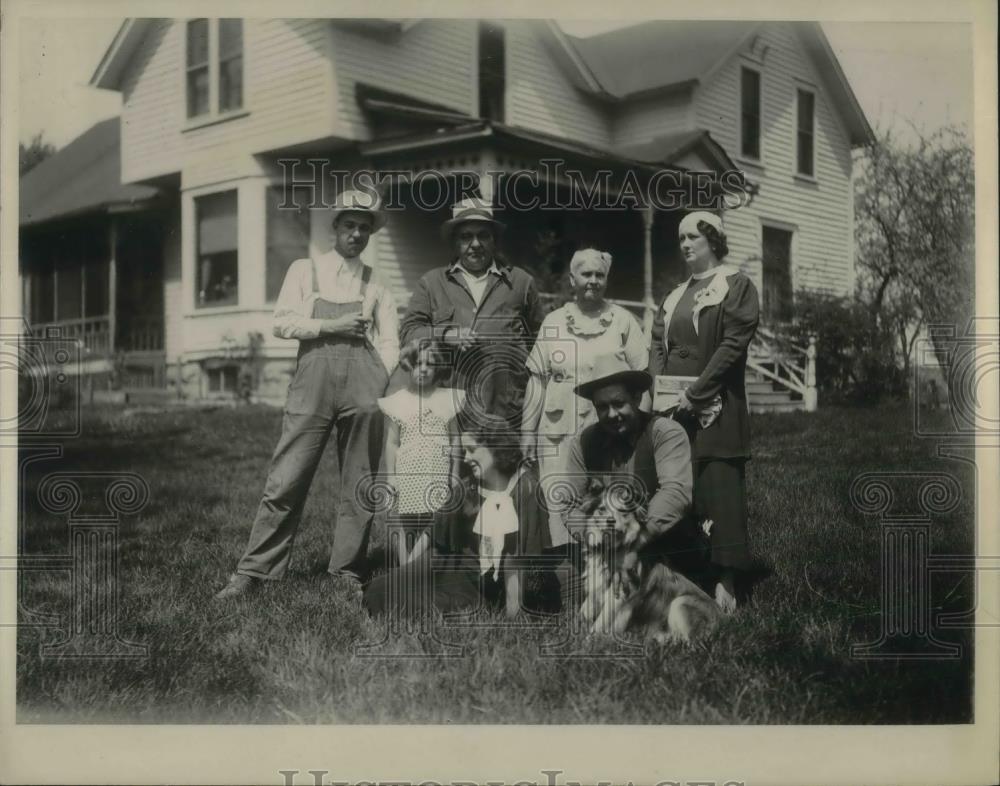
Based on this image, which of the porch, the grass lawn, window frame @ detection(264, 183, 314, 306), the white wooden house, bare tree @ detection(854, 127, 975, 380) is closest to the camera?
the grass lawn

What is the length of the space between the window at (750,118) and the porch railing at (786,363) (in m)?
3.27

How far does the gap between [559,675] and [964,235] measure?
2963mm

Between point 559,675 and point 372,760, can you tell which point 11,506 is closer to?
point 372,760

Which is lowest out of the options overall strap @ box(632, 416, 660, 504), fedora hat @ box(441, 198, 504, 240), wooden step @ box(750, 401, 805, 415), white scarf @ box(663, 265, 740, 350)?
overall strap @ box(632, 416, 660, 504)

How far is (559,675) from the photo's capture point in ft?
11.2

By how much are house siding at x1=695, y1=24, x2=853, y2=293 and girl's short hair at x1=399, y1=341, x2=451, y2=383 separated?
239 centimetres

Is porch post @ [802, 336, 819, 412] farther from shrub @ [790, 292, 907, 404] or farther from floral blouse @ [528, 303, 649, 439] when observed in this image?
floral blouse @ [528, 303, 649, 439]

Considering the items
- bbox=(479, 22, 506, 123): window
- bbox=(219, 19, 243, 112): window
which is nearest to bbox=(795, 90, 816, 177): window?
bbox=(479, 22, 506, 123): window

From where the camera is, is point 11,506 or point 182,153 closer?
point 11,506

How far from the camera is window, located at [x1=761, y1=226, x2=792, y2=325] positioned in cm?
616

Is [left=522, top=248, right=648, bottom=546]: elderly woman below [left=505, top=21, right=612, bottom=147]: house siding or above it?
below

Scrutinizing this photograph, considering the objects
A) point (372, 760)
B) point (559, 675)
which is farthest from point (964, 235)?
point (372, 760)

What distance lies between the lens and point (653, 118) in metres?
11.3

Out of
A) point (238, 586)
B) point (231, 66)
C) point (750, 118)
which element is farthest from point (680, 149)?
point (238, 586)
